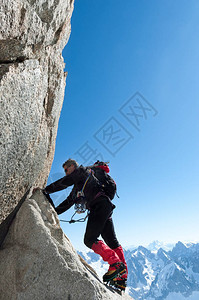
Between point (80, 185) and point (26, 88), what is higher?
point (26, 88)

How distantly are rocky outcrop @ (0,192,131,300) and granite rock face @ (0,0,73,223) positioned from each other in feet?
2.86

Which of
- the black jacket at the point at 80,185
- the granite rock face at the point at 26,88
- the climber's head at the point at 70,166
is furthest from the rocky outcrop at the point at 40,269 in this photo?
the climber's head at the point at 70,166

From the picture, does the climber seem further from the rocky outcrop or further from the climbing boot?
the rocky outcrop

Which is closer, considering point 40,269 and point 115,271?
point 40,269

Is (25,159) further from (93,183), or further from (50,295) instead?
(50,295)

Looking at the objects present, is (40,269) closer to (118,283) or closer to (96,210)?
(96,210)

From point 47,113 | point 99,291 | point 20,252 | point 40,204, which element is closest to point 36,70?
point 47,113

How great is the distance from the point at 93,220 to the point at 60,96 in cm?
460

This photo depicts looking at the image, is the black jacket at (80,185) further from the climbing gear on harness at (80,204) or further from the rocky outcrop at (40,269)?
the rocky outcrop at (40,269)

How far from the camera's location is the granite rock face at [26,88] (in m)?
5.02

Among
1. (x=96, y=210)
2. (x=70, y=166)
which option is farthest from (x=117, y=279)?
(x=70, y=166)

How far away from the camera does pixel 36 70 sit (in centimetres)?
624

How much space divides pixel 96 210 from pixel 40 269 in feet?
8.62

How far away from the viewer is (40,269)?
5.13 metres
